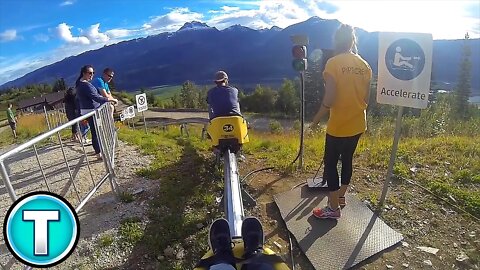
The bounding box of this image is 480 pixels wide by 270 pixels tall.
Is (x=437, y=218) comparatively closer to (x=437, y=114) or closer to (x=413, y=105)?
(x=413, y=105)

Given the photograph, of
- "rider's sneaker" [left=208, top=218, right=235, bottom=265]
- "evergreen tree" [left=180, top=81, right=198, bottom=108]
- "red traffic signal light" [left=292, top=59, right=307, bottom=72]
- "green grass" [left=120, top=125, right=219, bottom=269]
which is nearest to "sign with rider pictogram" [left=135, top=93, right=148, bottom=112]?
"green grass" [left=120, top=125, right=219, bottom=269]

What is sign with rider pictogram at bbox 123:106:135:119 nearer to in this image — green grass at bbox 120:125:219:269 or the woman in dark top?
the woman in dark top

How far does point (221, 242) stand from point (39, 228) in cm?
148

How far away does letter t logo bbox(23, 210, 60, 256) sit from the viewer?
6.84ft

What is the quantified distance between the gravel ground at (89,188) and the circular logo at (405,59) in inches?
163

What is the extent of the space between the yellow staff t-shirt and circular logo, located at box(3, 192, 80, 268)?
3197 millimetres

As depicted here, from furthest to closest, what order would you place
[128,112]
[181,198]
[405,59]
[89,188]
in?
[128,112] < [89,188] < [181,198] < [405,59]

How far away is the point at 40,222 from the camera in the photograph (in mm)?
2105

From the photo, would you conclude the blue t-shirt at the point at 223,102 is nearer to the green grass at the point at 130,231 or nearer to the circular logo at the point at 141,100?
the green grass at the point at 130,231

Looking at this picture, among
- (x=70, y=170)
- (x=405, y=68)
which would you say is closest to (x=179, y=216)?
(x=70, y=170)

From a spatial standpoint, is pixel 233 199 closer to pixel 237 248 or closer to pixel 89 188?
pixel 237 248

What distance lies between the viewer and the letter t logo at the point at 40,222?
2086 mm

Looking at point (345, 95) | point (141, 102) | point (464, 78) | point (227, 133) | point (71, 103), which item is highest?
point (345, 95)

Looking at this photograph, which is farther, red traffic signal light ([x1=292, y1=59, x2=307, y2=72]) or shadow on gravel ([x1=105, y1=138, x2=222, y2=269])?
red traffic signal light ([x1=292, y1=59, x2=307, y2=72])
